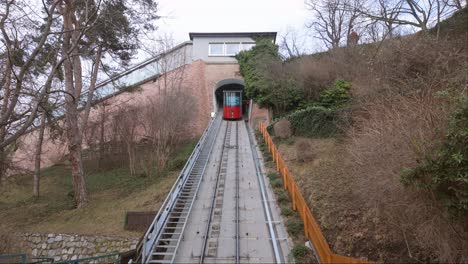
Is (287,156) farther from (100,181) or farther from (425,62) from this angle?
(100,181)

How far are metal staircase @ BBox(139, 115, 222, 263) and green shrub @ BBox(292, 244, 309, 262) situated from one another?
297 cm

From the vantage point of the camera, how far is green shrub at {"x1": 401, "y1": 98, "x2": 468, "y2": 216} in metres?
4.73

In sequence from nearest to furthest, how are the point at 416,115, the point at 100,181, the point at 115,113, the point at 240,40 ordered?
1. the point at 416,115
2. the point at 100,181
3. the point at 115,113
4. the point at 240,40

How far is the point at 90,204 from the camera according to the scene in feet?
46.4

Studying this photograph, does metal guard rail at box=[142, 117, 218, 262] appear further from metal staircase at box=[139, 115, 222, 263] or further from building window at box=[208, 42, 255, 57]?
building window at box=[208, 42, 255, 57]

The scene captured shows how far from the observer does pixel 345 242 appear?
26.2 ft

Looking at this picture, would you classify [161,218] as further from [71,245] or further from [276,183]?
[276,183]

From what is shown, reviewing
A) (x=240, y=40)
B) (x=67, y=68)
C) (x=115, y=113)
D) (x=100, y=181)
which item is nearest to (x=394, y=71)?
(x=67, y=68)

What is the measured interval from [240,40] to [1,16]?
27.6 m

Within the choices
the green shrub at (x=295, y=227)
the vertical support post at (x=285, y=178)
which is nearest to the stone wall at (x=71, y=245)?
the green shrub at (x=295, y=227)

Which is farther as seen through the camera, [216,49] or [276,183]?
[216,49]

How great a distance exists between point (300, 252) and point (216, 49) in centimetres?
2807

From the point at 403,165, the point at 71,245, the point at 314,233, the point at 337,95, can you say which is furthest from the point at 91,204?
the point at 337,95

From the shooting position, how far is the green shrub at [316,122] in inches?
676
